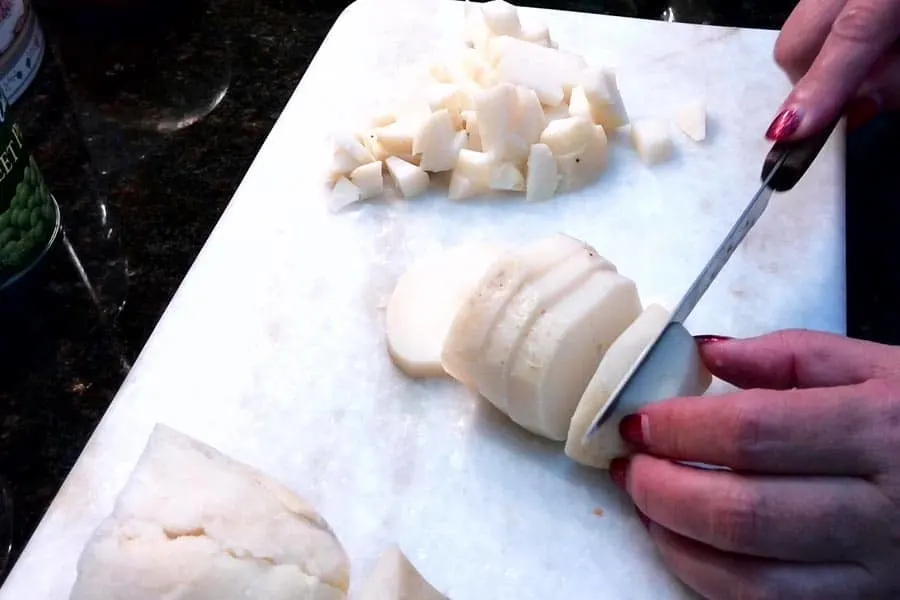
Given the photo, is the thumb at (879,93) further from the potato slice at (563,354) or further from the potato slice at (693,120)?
the potato slice at (563,354)

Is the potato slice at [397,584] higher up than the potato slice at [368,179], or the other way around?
the potato slice at [368,179]

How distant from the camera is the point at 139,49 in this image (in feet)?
6.25

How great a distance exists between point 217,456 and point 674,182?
2.81 ft

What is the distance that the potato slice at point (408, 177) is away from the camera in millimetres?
1405

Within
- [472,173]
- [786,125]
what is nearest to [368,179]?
[472,173]

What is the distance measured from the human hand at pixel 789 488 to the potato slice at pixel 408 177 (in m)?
0.63

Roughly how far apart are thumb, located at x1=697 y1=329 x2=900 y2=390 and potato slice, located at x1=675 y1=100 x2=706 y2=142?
53cm

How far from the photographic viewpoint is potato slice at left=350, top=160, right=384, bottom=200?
140cm

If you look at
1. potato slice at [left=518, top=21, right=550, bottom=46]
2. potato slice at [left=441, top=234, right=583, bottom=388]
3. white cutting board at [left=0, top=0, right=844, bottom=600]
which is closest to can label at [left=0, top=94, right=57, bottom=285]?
white cutting board at [left=0, top=0, right=844, bottom=600]

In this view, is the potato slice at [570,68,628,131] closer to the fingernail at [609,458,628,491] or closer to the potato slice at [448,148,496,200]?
the potato slice at [448,148,496,200]

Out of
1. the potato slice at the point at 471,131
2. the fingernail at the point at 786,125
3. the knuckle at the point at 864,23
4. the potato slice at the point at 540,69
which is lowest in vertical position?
the potato slice at the point at 471,131

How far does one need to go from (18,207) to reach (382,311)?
545 millimetres

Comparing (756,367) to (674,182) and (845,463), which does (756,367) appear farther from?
(674,182)

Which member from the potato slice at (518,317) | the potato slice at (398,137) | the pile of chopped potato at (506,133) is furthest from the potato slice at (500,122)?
the potato slice at (518,317)
